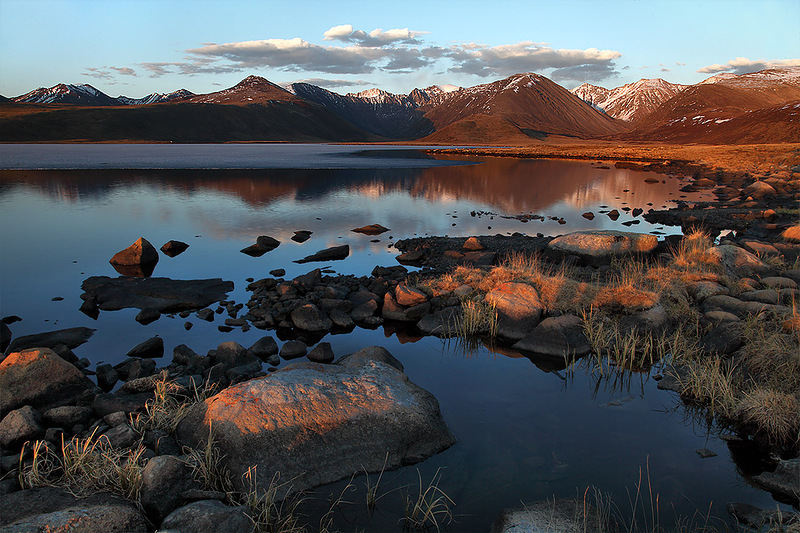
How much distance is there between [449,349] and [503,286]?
2704 millimetres

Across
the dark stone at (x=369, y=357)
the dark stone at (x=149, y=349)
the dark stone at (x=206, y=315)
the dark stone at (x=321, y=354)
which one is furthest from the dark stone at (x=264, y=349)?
the dark stone at (x=206, y=315)

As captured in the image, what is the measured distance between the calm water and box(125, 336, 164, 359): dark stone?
0.91 ft

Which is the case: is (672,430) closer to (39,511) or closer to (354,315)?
(354,315)

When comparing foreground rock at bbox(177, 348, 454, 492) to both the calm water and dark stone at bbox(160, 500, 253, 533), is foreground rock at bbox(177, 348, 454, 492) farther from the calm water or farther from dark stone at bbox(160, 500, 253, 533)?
dark stone at bbox(160, 500, 253, 533)

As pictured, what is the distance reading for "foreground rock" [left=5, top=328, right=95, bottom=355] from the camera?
1116 cm

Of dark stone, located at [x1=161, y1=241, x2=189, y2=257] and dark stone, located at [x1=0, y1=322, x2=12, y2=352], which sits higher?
dark stone, located at [x1=161, y1=241, x2=189, y2=257]

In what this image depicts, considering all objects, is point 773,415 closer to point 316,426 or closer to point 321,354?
point 316,426

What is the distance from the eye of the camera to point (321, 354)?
10.8 meters

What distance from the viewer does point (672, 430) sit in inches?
321

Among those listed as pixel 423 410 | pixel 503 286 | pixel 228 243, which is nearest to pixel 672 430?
pixel 423 410

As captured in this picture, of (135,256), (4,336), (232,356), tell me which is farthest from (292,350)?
(135,256)

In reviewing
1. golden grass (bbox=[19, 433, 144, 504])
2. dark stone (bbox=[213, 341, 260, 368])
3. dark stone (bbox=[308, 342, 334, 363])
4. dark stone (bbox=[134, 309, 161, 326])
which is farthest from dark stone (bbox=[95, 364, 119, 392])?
dark stone (bbox=[308, 342, 334, 363])

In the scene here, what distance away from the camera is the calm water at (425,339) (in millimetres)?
6879

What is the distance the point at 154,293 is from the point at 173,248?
740 cm
